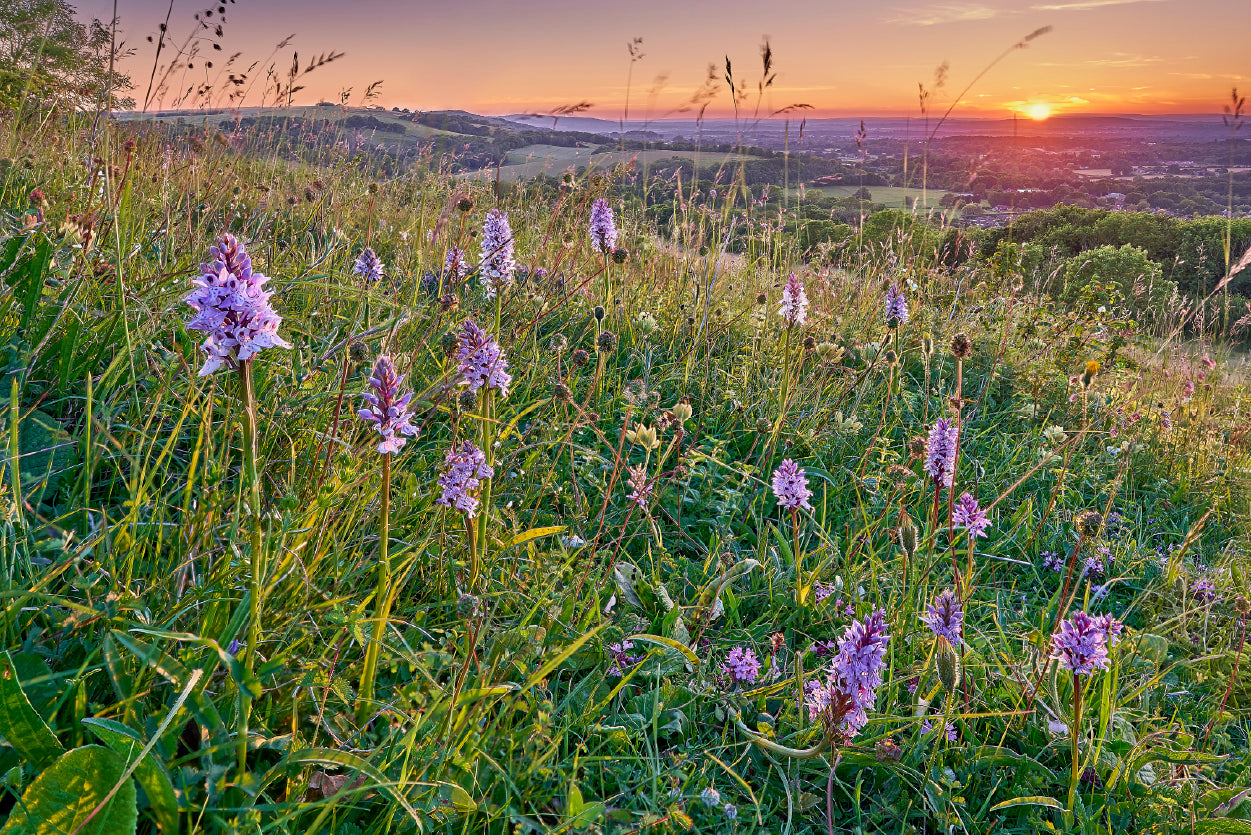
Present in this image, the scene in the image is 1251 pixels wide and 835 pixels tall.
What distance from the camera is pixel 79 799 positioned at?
0.97 m

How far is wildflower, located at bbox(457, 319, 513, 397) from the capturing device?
1.55 m

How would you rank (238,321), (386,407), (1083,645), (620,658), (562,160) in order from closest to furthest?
(238,321), (386,407), (1083,645), (620,658), (562,160)

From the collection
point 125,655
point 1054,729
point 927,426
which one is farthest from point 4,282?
point 927,426

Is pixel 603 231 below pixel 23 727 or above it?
above

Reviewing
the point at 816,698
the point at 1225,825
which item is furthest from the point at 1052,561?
the point at 816,698

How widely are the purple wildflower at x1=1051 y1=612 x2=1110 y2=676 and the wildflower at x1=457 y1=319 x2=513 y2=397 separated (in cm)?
125

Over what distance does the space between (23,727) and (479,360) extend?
3.18ft

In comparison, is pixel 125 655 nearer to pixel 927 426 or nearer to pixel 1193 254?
pixel 927 426

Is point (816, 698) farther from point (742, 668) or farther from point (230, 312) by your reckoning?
point (230, 312)

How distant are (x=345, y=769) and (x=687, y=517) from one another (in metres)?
1.42

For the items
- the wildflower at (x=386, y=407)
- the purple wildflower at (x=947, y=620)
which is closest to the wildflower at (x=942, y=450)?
the purple wildflower at (x=947, y=620)

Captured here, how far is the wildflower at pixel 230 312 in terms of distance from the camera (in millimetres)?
899

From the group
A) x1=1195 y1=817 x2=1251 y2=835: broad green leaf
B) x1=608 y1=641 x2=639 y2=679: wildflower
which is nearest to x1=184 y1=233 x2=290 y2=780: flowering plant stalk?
x1=608 y1=641 x2=639 y2=679: wildflower

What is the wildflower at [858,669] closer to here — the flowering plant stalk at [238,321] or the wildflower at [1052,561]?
the flowering plant stalk at [238,321]
